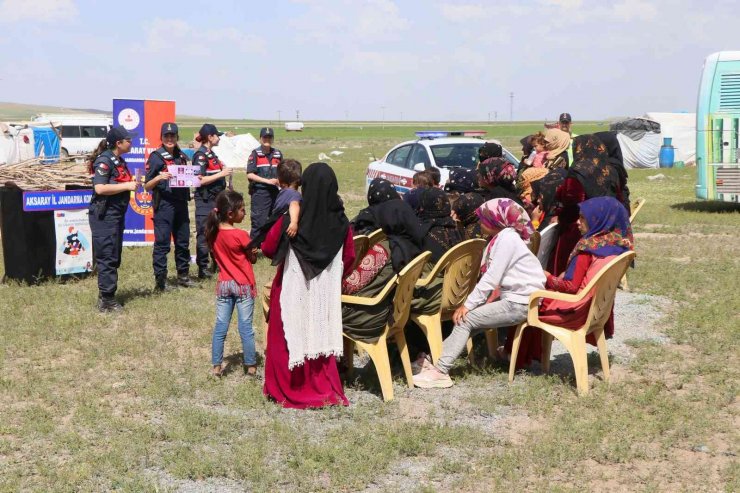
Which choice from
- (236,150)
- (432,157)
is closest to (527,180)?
(432,157)

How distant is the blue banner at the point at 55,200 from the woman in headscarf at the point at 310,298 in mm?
5342

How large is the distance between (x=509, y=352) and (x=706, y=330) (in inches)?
86.2

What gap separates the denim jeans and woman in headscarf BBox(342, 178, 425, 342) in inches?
36.1

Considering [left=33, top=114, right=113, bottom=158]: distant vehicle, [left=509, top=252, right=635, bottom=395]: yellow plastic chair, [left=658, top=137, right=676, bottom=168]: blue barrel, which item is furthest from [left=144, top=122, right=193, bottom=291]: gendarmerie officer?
[left=33, top=114, right=113, bottom=158]: distant vehicle

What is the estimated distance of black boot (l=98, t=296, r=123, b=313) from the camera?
855cm

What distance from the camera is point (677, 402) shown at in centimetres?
569

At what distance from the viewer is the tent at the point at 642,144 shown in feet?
104

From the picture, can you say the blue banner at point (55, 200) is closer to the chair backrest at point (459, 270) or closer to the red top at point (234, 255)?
the red top at point (234, 255)

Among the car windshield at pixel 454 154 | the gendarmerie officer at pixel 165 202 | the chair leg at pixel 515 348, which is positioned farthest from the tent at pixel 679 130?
the chair leg at pixel 515 348

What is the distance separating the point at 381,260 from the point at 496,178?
78.6 inches

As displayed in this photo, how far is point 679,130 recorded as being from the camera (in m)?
32.5

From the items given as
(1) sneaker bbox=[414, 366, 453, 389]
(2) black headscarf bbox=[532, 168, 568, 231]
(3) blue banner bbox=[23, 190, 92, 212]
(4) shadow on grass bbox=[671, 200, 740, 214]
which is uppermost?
(2) black headscarf bbox=[532, 168, 568, 231]

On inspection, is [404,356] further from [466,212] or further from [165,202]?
[165,202]

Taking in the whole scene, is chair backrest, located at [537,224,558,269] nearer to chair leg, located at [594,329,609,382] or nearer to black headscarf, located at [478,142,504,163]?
chair leg, located at [594,329,609,382]
